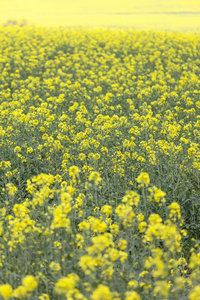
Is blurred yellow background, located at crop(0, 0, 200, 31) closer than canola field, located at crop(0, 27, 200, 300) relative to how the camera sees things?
No

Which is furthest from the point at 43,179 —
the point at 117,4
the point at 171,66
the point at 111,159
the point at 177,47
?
the point at 117,4

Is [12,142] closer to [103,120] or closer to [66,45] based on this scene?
[103,120]

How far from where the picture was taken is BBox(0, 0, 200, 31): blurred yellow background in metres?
34.9

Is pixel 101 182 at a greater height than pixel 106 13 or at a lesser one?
lesser

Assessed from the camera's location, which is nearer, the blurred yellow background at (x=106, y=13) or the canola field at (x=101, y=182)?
the canola field at (x=101, y=182)

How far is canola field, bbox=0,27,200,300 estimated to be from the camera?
4391 mm

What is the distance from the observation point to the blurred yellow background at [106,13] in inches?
1374

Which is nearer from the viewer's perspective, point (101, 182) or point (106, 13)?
point (101, 182)

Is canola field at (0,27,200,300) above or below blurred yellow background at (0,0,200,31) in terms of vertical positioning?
below

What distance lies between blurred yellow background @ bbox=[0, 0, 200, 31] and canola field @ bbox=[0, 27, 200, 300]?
51.0ft

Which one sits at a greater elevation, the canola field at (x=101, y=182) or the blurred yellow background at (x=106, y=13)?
the blurred yellow background at (x=106, y=13)

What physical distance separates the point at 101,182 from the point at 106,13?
3647 cm

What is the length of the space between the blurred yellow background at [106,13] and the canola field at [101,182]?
1556 centimetres

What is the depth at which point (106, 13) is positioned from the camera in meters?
40.8
